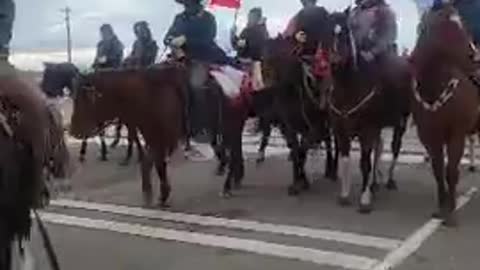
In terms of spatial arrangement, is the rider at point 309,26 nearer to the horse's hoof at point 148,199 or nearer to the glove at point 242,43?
the glove at point 242,43

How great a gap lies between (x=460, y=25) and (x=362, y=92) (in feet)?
5.01

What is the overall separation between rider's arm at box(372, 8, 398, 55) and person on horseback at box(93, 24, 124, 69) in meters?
7.27

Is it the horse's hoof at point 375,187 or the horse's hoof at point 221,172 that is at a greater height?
the horse's hoof at point 375,187

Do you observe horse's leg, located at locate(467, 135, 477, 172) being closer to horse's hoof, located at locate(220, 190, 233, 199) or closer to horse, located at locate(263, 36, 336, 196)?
horse, located at locate(263, 36, 336, 196)

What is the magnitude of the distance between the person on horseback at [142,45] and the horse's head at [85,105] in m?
5.72

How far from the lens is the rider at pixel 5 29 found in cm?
507

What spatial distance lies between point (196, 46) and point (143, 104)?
144 cm

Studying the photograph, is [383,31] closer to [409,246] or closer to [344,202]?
[344,202]

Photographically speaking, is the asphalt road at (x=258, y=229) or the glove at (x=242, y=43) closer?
the asphalt road at (x=258, y=229)

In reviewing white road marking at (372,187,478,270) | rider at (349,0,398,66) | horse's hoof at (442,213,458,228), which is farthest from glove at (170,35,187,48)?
horse's hoof at (442,213,458,228)

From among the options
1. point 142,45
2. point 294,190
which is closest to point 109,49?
point 142,45

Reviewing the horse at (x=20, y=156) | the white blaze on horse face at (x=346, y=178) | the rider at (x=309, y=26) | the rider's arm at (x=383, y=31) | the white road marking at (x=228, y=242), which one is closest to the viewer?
the horse at (x=20, y=156)

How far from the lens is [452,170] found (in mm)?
8852

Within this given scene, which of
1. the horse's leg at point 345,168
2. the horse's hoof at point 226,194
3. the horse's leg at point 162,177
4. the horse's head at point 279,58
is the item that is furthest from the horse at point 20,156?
the horse's hoof at point 226,194
